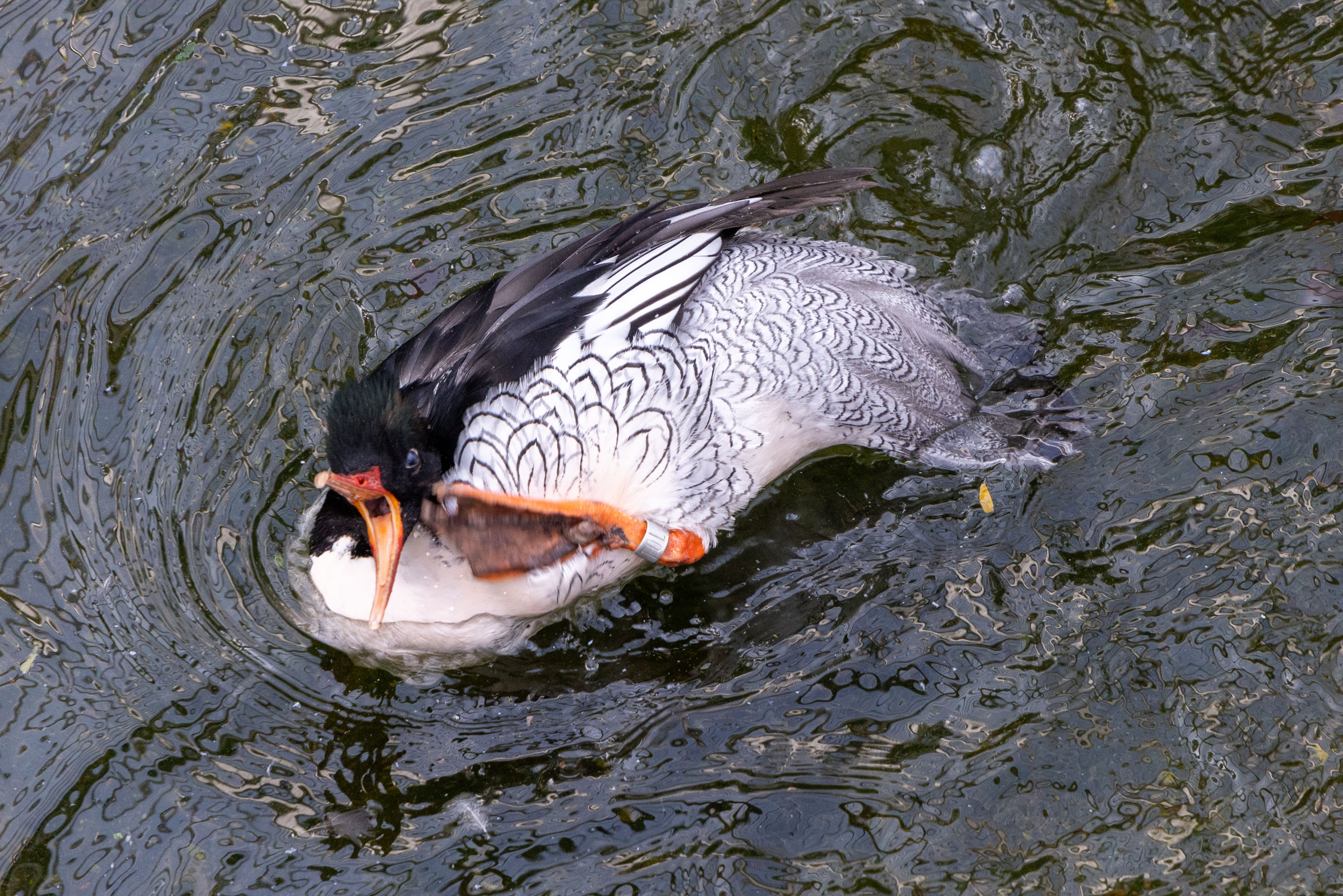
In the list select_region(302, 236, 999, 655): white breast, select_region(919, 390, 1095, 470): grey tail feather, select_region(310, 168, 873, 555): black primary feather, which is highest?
select_region(310, 168, 873, 555): black primary feather

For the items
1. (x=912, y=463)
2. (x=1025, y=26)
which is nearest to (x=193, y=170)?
(x=912, y=463)

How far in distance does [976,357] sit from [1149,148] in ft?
4.86

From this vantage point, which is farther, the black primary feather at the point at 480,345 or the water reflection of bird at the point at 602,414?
the water reflection of bird at the point at 602,414

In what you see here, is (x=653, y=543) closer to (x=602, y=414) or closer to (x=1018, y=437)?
(x=602, y=414)

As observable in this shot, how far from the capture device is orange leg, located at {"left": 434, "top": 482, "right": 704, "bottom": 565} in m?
3.94

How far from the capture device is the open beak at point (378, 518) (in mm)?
3783

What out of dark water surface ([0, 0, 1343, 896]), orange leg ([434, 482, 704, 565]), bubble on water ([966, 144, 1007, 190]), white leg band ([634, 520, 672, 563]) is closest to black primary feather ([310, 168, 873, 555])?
orange leg ([434, 482, 704, 565])

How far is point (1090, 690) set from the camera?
3943 mm

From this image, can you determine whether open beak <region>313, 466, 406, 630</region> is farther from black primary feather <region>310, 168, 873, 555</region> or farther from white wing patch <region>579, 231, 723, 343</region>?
white wing patch <region>579, 231, 723, 343</region>

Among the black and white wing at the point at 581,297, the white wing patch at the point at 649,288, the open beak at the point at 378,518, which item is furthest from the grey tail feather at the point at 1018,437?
the open beak at the point at 378,518

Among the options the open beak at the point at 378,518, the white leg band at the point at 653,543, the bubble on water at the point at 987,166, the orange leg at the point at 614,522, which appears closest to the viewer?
the open beak at the point at 378,518

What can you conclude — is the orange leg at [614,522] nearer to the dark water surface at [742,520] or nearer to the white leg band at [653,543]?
the white leg band at [653,543]

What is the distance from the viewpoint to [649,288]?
413 cm

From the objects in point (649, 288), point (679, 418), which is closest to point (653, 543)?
point (679, 418)
